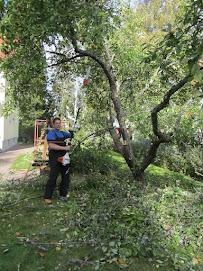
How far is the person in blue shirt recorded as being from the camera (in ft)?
15.4

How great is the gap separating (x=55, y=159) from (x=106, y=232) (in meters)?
2.02

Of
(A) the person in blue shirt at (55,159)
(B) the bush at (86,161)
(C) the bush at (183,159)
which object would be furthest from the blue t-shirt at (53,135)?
(C) the bush at (183,159)

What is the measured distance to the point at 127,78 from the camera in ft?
22.3

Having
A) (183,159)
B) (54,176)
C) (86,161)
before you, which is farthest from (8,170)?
(183,159)

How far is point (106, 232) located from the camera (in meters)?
3.28

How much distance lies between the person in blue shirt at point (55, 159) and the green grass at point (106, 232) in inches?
9.3

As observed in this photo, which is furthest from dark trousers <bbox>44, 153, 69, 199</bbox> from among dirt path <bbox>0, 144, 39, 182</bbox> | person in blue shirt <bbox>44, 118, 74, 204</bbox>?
dirt path <bbox>0, 144, 39, 182</bbox>

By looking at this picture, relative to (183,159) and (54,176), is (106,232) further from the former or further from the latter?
(183,159)

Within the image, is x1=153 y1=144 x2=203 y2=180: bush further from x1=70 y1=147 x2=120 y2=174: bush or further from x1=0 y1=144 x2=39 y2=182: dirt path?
x1=0 y1=144 x2=39 y2=182: dirt path

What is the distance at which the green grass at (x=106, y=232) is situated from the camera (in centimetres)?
273

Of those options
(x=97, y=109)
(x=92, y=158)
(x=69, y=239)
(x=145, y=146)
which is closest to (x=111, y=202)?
(x=69, y=239)

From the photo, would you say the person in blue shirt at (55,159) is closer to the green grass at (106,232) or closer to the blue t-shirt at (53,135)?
the blue t-shirt at (53,135)

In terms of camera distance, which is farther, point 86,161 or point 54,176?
point 86,161

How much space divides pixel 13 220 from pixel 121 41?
5.98m
